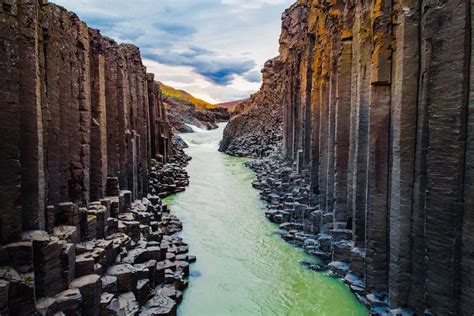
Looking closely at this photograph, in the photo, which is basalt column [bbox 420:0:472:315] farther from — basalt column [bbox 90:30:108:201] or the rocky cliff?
basalt column [bbox 90:30:108:201]

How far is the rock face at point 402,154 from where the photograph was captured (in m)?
5.96

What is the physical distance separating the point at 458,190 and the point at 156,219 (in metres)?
11.6

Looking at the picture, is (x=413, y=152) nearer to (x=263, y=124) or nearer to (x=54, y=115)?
(x=54, y=115)

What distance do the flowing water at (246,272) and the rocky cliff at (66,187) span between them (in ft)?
2.83

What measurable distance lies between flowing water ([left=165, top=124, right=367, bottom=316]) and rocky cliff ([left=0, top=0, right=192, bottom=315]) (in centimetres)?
86

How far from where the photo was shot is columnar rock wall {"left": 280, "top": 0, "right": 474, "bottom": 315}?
5930 mm

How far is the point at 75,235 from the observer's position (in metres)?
7.75

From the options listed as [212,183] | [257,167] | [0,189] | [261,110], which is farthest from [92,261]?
[261,110]

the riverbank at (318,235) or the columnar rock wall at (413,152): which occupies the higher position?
the columnar rock wall at (413,152)

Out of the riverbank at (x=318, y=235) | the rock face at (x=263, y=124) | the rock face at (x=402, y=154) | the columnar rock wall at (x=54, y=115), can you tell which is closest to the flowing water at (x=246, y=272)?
the riverbank at (x=318, y=235)

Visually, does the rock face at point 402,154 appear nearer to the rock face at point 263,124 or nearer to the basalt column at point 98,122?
the basalt column at point 98,122

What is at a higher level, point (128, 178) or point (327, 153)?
point (327, 153)

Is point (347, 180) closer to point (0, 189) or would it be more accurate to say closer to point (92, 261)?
point (92, 261)

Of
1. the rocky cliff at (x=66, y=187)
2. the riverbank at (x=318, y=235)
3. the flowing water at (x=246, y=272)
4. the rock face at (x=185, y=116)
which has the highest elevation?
the rock face at (x=185, y=116)
